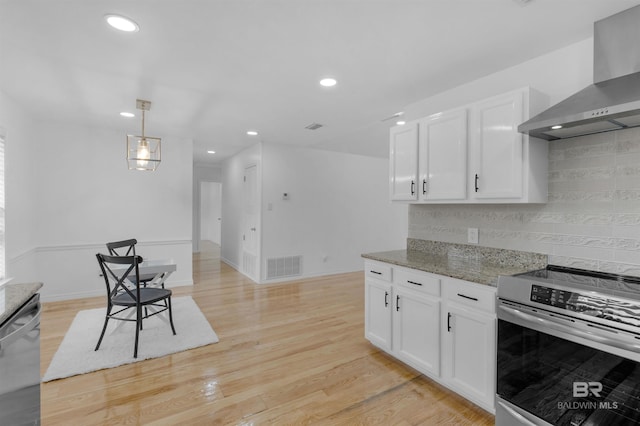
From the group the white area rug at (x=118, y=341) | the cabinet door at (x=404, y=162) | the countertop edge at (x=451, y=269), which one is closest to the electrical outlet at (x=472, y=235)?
the countertop edge at (x=451, y=269)

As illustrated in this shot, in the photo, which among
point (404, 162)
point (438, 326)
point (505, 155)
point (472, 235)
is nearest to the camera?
point (505, 155)

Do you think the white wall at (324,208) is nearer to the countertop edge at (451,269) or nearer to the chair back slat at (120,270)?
the chair back slat at (120,270)

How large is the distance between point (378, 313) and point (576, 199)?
68.7 inches

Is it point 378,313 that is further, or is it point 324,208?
point 324,208

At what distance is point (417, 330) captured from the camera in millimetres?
2469

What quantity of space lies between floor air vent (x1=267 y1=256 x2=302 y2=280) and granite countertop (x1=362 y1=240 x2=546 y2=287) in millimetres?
2991

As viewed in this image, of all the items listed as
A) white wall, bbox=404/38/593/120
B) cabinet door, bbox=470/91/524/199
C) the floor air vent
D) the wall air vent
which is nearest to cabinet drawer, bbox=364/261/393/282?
cabinet door, bbox=470/91/524/199

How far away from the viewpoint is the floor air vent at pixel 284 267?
5.57 m

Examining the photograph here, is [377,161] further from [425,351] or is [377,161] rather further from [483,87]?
[425,351]

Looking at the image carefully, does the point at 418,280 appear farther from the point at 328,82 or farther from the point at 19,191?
the point at 19,191

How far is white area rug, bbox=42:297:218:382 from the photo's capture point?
266 centimetres

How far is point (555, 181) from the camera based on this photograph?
7.29 feet

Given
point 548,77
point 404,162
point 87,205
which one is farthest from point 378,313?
point 87,205

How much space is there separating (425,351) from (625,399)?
1.17 metres
